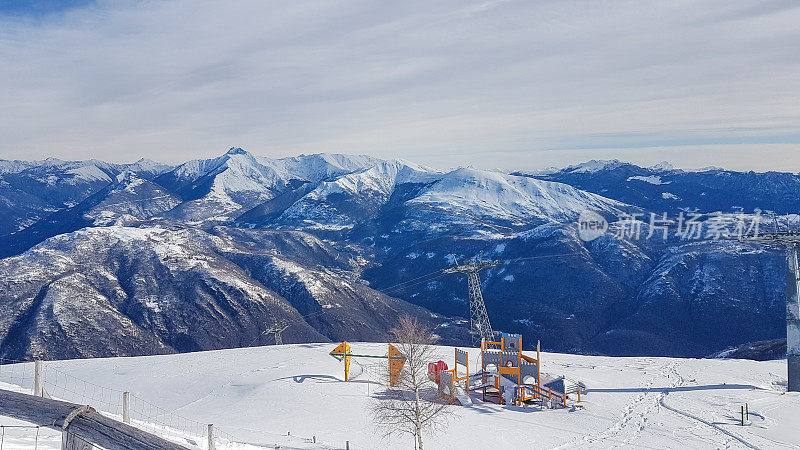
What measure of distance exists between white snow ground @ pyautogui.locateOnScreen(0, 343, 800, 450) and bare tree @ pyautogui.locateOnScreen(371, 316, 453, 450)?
0.88 m

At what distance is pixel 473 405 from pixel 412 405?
934 centimetres

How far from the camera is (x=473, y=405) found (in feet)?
131

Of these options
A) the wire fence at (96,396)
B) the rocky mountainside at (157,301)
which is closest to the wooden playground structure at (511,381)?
the wire fence at (96,396)

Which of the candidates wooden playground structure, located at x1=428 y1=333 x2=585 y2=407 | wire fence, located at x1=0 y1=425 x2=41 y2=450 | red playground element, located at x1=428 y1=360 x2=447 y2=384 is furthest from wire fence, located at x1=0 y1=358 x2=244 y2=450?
wooden playground structure, located at x1=428 y1=333 x2=585 y2=407

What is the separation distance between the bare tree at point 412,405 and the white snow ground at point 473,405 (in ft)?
2.89

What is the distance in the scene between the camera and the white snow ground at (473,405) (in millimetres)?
31484

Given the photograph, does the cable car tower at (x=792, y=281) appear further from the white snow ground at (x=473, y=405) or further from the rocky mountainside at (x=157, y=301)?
the rocky mountainside at (x=157, y=301)

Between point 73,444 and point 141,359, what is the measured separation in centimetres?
5166

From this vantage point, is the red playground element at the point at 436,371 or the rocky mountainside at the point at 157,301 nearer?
the red playground element at the point at 436,371

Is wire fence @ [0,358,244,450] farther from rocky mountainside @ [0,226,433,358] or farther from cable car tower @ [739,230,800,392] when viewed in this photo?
rocky mountainside @ [0,226,433,358]

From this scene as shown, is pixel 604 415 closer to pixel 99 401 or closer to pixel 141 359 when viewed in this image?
pixel 99 401

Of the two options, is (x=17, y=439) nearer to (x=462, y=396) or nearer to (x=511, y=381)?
(x=462, y=396)

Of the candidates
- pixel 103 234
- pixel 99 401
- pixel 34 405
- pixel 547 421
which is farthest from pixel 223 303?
pixel 34 405

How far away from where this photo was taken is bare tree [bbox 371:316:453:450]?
28.2 meters
